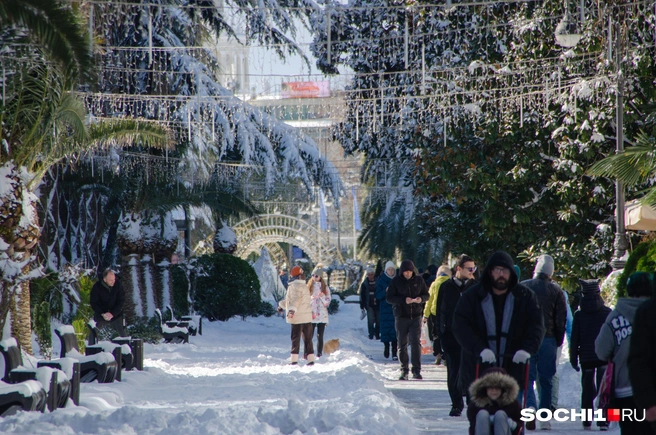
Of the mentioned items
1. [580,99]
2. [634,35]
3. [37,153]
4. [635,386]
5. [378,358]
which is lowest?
[378,358]

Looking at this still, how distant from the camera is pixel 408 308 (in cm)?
1303

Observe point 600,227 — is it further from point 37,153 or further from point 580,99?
point 37,153

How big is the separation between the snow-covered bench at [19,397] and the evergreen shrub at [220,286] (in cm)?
1827

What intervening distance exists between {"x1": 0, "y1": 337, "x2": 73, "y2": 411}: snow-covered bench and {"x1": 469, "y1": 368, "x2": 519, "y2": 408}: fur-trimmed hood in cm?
435

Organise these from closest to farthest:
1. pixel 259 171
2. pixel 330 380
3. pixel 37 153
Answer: pixel 330 380, pixel 37 153, pixel 259 171

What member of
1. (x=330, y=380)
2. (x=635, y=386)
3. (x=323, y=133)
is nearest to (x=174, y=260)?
(x=323, y=133)

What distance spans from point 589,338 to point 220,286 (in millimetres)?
19135

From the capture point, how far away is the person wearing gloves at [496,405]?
614 cm

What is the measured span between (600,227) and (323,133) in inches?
413

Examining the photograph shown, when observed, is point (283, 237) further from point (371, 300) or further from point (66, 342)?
point (66, 342)

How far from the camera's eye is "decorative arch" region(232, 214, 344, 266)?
41000mm

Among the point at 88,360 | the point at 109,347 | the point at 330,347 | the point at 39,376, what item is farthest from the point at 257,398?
the point at 330,347

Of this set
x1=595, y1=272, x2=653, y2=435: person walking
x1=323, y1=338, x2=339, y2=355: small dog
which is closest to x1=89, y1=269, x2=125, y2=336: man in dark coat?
x1=323, y1=338, x2=339, y2=355: small dog

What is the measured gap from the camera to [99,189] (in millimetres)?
21359
